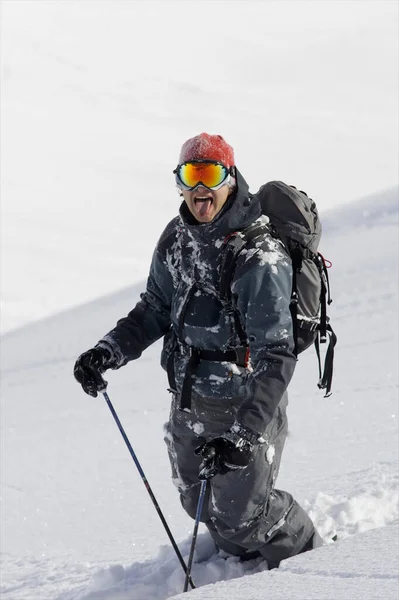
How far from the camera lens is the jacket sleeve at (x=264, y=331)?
2906 millimetres

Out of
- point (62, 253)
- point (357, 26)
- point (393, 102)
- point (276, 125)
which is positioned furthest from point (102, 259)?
point (357, 26)

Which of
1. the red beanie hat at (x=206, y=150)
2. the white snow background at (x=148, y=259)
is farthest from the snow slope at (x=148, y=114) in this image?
the red beanie hat at (x=206, y=150)

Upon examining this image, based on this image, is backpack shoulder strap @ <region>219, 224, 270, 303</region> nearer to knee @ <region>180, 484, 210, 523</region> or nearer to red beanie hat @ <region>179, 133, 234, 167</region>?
red beanie hat @ <region>179, 133, 234, 167</region>

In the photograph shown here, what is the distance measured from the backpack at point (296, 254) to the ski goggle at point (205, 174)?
7.3 inches

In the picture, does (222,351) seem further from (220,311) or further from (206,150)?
(206,150)

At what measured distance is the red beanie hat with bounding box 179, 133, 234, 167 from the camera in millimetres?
3129

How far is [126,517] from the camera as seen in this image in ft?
14.6

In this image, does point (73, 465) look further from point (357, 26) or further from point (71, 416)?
point (357, 26)

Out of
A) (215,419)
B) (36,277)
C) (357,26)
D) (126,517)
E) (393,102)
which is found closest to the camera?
(215,419)

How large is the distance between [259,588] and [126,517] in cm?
208

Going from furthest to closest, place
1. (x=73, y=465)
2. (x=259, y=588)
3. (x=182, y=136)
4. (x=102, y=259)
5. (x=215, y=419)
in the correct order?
(x=182, y=136) < (x=102, y=259) < (x=73, y=465) < (x=215, y=419) < (x=259, y=588)

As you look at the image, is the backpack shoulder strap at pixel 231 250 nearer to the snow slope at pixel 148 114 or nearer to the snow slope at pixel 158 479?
the snow slope at pixel 158 479

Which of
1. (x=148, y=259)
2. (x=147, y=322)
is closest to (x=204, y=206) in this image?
(x=147, y=322)

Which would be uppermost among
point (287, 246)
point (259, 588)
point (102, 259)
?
point (287, 246)
